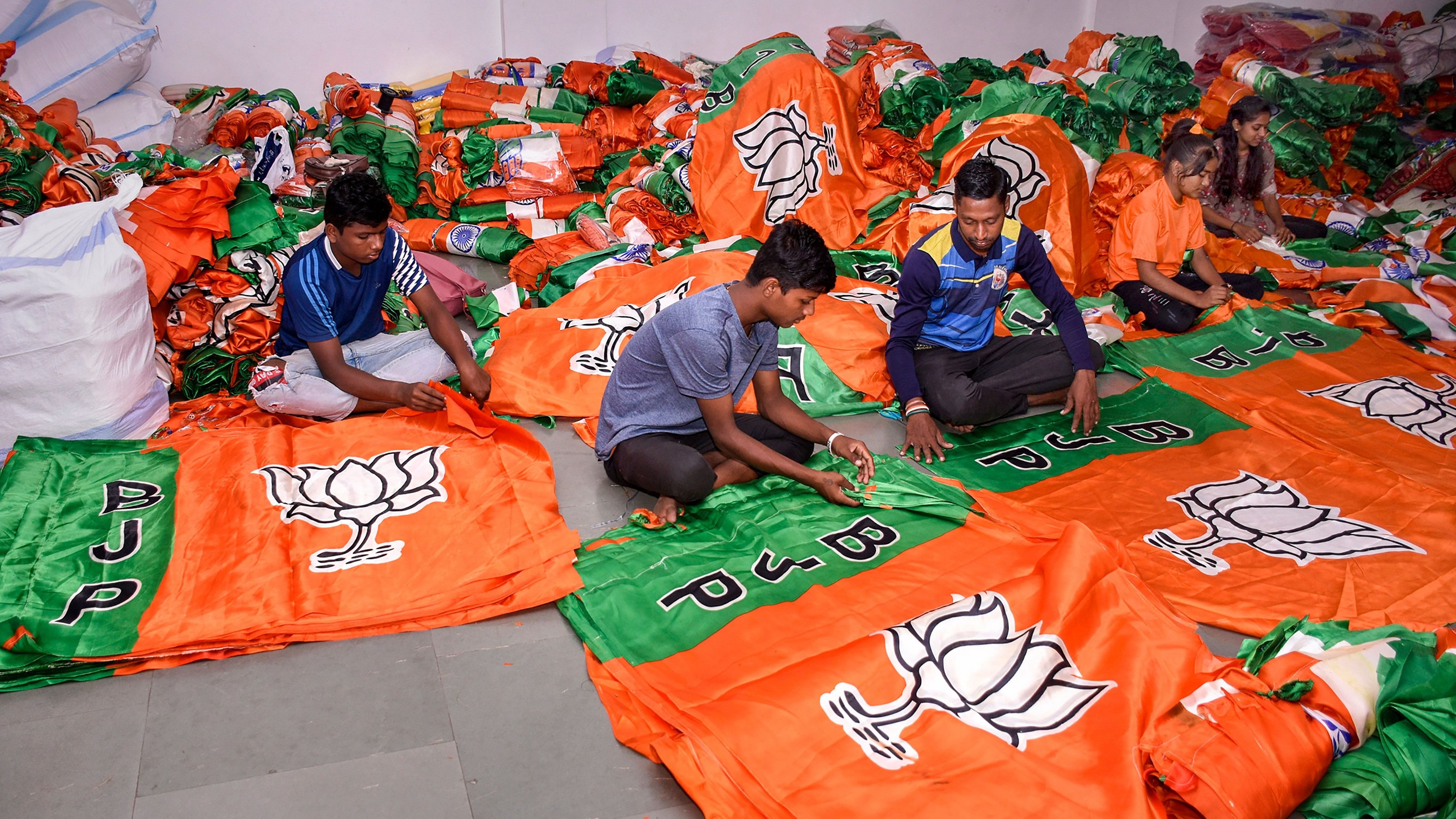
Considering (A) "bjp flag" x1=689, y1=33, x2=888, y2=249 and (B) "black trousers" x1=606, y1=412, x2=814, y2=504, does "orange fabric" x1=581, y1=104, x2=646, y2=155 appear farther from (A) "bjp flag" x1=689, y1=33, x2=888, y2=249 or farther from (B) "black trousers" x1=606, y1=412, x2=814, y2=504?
(B) "black trousers" x1=606, y1=412, x2=814, y2=504

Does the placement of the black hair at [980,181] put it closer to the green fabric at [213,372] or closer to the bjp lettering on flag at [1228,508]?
the bjp lettering on flag at [1228,508]

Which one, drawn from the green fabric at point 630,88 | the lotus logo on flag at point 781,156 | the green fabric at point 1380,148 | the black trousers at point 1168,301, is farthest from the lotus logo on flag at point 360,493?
the green fabric at point 1380,148

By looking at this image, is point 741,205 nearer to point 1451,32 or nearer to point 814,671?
point 814,671

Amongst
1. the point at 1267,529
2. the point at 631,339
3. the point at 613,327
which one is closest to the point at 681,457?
the point at 631,339

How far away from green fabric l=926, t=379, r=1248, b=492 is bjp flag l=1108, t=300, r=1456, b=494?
0.48 ft

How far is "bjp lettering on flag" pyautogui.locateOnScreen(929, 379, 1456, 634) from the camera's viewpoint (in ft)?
7.24

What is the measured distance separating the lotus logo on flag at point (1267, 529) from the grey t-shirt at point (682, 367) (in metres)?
1.14

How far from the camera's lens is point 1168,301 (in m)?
3.76

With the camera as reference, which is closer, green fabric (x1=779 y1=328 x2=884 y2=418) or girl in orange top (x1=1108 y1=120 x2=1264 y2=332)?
green fabric (x1=779 y1=328 x2=884 y2=418)

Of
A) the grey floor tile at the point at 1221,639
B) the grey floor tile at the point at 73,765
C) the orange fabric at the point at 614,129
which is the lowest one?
the grey floor tile at the point at 1221,639

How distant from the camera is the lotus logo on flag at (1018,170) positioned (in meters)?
4.04

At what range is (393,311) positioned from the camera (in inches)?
143

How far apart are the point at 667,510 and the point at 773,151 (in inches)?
92.3

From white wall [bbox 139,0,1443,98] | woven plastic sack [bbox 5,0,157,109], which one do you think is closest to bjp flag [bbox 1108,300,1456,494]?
white wall [bbox 139,0,1443,98]
